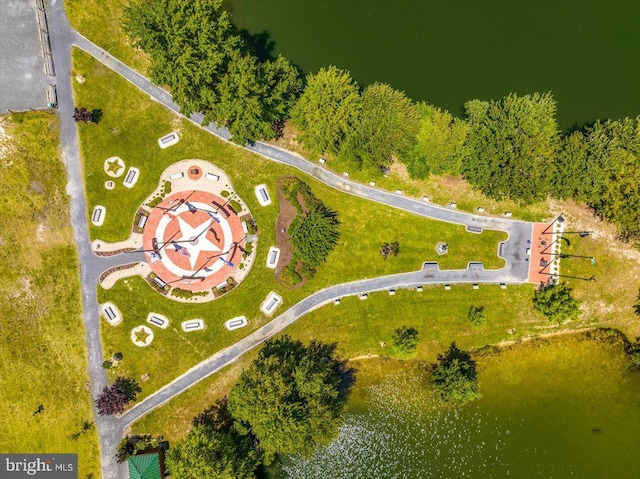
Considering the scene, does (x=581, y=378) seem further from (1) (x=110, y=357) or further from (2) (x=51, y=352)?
(2) (x=51, y=352)

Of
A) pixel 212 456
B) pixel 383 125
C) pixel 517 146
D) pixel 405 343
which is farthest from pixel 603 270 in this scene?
pixel 212 456

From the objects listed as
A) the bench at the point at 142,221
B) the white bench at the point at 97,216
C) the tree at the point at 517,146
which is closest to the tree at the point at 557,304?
the tree at the point at 517,146

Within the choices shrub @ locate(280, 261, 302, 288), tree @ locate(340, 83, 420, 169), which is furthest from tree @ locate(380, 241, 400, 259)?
tree @ locate(340, 83, 420, 169)

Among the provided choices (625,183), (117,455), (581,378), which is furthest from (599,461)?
(117,455)

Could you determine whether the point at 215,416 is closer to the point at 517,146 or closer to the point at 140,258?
the point at 140,258

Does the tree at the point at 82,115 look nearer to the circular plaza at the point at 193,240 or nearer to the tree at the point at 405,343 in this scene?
the circular plaza at the point at 193,240

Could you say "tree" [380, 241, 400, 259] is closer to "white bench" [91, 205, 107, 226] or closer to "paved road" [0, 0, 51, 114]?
"white bench" [91, 205, 107, 226]
